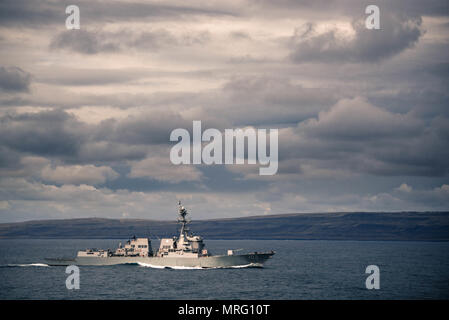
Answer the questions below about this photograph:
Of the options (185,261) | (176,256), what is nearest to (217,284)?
(185,261)

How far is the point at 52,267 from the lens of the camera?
125125mm

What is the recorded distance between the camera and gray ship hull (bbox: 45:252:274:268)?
11212 centimetres

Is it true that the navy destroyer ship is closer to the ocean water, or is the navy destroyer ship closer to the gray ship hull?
the gray ship hull

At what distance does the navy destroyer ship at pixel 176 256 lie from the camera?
112 metres

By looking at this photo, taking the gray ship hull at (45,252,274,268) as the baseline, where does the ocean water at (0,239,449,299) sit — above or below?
below

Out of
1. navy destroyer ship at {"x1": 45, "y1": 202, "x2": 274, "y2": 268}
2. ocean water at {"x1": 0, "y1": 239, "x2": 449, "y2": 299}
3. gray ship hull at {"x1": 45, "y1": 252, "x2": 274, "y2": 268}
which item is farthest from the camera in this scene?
navy destroyer ship at {"x1": 45, "y1": 202, "x2": 274, "y2": 268}

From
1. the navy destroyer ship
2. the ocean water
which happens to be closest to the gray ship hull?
the navy destroyer ship

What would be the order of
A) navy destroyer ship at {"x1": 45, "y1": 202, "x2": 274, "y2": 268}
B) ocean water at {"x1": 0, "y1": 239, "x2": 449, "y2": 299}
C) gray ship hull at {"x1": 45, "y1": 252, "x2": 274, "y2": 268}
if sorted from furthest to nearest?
navy destroyer ship at {"x1": 45, "y1": 202, "x2": 274, "y2": 268}, gray ship hull at {"x1": 45, "y1": 252, "x2": 274, "y2": 268}, ocean water at {"x1": 0, "y1": 239, "x2": 449, "y2": 299}

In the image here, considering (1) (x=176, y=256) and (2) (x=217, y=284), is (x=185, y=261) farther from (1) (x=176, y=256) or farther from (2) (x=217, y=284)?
(2) (x=217, y=284)

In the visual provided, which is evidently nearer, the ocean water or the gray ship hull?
the ocean water
